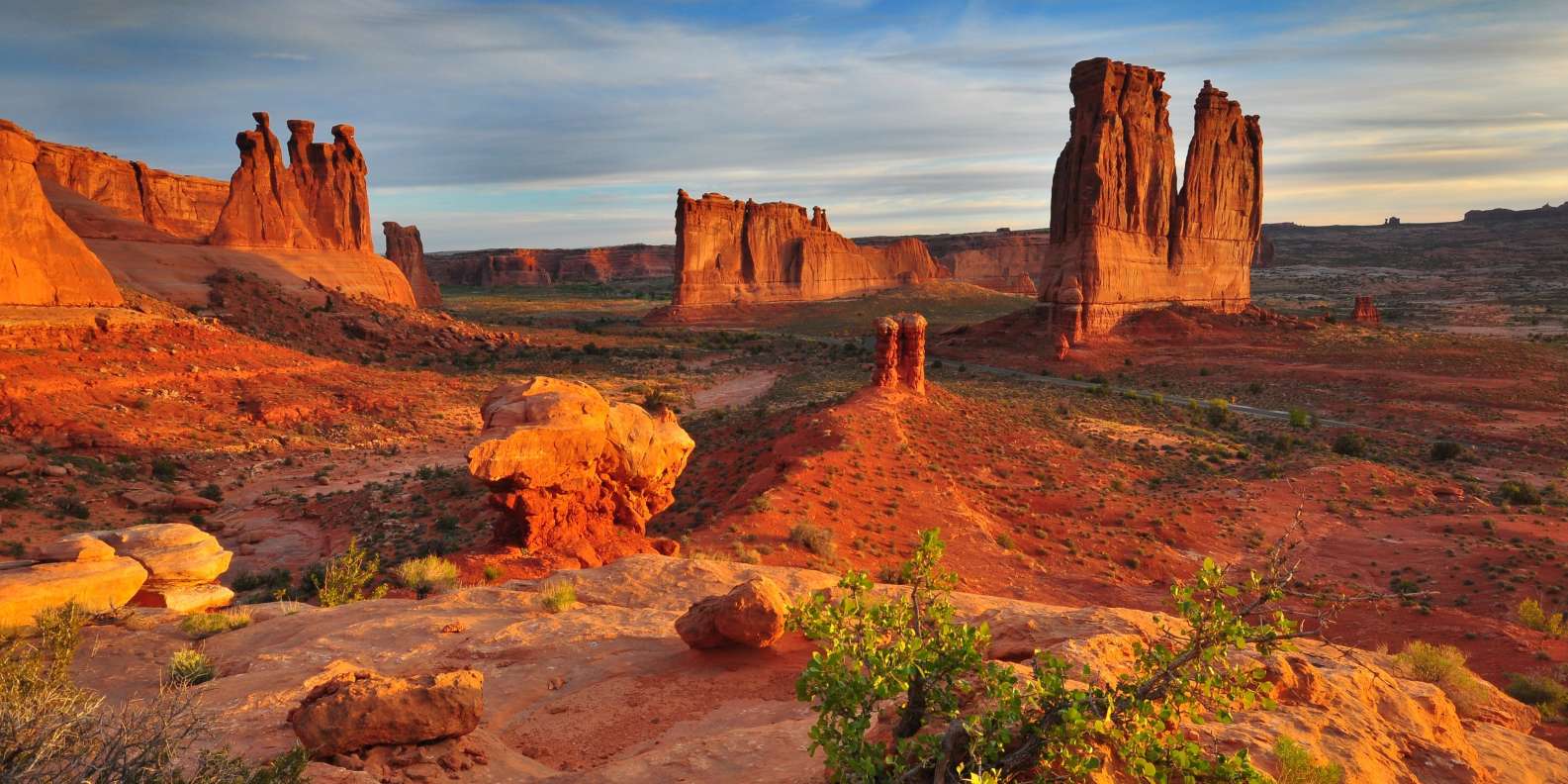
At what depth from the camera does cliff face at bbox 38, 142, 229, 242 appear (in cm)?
5426

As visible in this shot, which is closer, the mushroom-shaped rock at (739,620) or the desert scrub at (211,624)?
the mushroom-shaped rock at (739,620)

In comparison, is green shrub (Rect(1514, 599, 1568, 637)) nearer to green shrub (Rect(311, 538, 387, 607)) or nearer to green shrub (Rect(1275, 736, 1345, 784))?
green shrub (Rect(1275, 736, 1345, 784))

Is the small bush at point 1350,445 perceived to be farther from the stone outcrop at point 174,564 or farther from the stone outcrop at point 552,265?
the stone outcrop at point 552,265

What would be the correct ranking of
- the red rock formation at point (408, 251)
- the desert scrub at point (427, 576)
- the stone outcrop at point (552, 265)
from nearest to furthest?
the desert scrub at point (427, 576) → the red rock formation at point (408, 251) → the stone outcrop at point (552, 265)

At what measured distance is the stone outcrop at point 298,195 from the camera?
2066 inches

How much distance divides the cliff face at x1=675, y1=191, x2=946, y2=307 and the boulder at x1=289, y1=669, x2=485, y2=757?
249ft

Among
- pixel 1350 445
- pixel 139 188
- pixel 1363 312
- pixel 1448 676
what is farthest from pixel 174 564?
pixel 1363 312

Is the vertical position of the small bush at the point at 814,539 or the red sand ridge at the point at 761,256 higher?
the red sand ridge at the point at 761,256

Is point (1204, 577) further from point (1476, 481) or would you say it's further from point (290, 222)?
point (290, 222)

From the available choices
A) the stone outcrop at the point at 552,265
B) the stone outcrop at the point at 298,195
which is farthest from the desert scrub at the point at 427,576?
the stone outcrop at the point at 552,265

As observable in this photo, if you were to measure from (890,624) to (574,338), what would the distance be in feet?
187

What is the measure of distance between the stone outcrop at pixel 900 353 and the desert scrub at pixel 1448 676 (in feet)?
61.0

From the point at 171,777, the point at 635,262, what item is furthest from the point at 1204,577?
the point at 635,262

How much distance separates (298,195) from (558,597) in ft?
191
